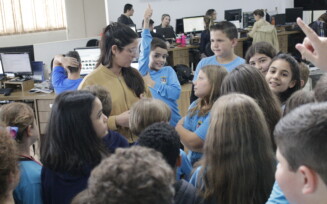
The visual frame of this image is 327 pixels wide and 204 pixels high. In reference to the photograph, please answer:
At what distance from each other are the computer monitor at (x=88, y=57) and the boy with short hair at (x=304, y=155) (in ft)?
14.5

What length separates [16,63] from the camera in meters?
5.20

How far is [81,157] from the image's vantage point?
1.48 metres

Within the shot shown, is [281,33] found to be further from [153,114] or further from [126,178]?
[126,178]

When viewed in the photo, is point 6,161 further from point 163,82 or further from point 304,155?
point 163,82

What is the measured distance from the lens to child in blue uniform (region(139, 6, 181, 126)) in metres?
3.00

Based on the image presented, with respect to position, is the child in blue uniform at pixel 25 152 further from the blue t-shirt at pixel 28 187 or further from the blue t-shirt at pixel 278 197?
the blue t-shirt at pixel 278 197

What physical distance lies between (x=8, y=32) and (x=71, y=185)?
7.19 metres

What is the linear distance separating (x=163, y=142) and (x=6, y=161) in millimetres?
529

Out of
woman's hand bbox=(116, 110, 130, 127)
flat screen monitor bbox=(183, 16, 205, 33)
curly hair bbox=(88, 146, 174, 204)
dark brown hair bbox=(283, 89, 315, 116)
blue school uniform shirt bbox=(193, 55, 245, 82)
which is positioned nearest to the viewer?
curly hair bbox=(88, 146, 174, 204)

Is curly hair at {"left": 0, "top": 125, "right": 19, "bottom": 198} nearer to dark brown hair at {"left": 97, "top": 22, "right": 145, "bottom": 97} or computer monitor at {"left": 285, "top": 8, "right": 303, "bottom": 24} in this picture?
dark brown hair at {"left": 97, "top": 22, "right": 145, "bottom": 97}

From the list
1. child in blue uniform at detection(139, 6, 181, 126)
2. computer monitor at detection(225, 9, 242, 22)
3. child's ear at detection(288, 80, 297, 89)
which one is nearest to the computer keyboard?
child in blue uniform at detection(139, 6, 181, 126)

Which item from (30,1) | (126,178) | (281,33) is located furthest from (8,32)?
(126,178)

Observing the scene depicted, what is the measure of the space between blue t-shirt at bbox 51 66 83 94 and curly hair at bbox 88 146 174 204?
2901mm

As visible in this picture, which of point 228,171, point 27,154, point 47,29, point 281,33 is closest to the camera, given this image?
point 228,171
